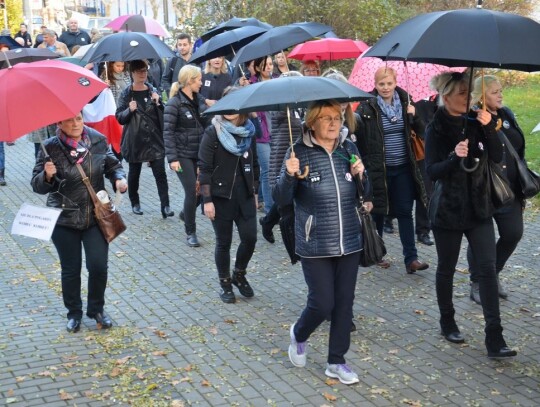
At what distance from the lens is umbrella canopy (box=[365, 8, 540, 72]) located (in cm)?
567

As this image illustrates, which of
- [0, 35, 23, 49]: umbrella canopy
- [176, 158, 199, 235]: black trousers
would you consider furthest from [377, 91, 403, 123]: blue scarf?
[0, 35, 23, 49]: umbrella canopy

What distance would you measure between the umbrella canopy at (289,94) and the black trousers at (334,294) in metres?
1.06

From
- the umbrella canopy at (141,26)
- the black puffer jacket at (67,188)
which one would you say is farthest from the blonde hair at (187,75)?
the umbrella canopy at (141,26)

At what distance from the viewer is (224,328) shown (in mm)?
7578

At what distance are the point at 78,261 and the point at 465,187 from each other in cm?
309

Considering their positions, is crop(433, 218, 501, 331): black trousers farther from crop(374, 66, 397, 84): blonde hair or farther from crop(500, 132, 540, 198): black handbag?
crop(374, 66, 397, 84): blonde hair

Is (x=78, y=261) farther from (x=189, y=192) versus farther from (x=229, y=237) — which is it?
(x=189, y=192)

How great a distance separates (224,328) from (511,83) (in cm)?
1631

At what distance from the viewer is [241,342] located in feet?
23.7

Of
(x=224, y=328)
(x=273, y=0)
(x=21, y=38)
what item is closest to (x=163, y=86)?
(x=273, y=0)

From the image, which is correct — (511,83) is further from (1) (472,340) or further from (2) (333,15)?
(1) (472,340)

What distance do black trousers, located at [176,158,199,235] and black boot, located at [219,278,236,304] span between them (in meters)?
2.34

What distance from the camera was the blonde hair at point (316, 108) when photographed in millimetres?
6164

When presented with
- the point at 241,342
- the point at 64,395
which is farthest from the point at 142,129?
the point at 64,395
